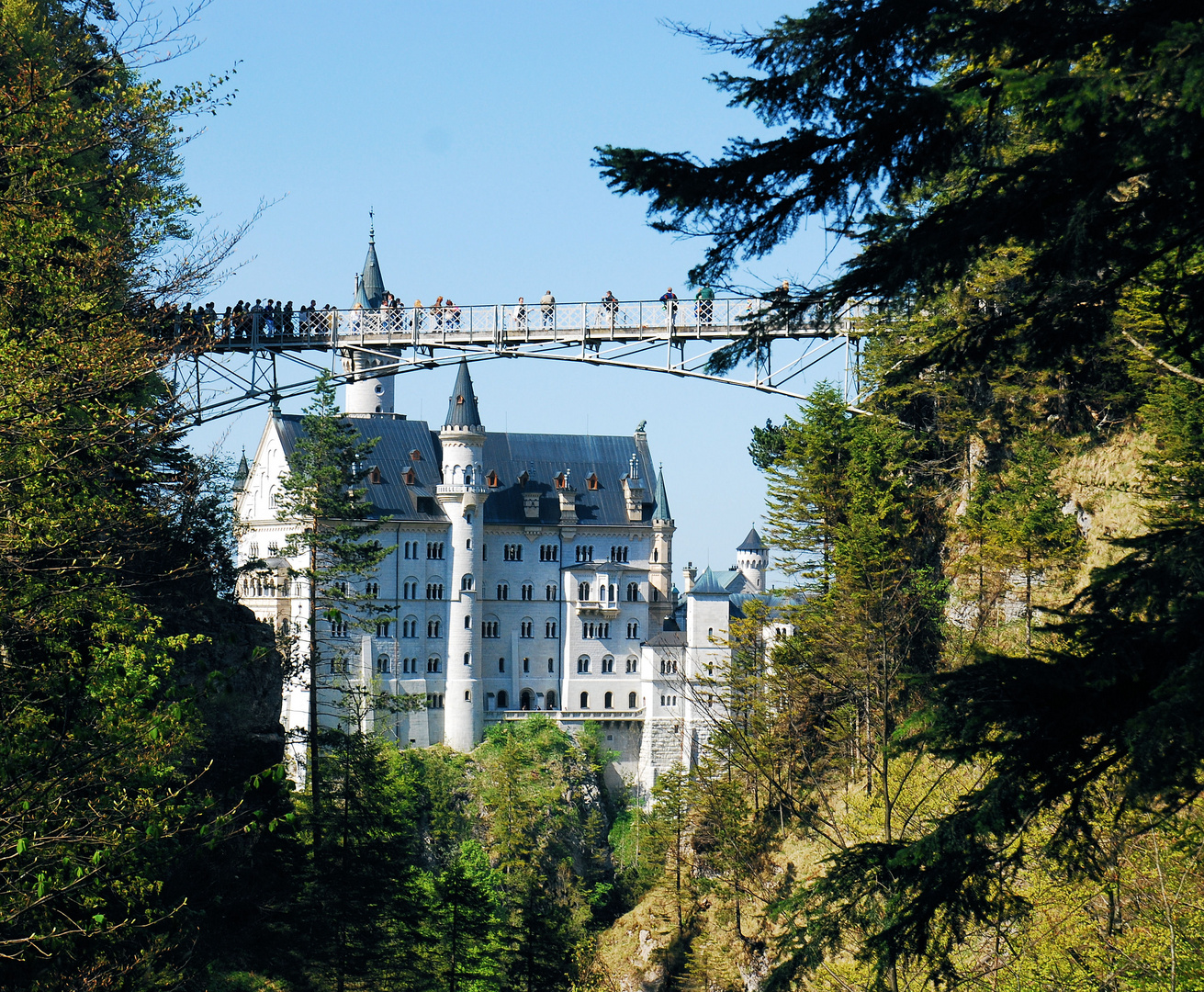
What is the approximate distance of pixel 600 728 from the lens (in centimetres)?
8694

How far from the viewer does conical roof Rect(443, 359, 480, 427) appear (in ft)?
289

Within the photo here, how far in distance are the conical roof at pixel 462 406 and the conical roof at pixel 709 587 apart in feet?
65.6

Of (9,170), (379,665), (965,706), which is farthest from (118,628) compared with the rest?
(379,665)

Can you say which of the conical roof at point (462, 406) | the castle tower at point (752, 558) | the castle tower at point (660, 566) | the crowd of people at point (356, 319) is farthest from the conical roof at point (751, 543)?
the crowd of people at point (356, 319)

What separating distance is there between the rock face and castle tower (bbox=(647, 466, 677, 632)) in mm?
55839

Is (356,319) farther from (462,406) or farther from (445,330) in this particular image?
(462,406)

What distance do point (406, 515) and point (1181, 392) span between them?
65.3m

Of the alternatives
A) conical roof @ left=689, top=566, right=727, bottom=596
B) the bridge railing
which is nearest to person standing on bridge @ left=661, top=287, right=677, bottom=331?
the bridge railing

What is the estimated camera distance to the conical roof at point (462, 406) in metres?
87.9

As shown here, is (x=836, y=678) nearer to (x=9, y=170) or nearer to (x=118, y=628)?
(x=118, y=628)

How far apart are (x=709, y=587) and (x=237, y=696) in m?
48.4

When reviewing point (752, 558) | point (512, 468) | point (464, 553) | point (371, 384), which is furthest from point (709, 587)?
point (371, 384)

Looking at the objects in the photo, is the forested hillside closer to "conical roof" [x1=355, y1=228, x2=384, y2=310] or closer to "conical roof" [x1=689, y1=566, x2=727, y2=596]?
"conical roof" [x1=689, y1=566, x2=727, y2=596]

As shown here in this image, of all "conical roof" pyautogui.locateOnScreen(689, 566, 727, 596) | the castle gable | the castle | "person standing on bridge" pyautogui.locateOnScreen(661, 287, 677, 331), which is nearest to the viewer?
"person standing on bridge" pyautogui.locateOnScreen(661, 287, 677, 331)
